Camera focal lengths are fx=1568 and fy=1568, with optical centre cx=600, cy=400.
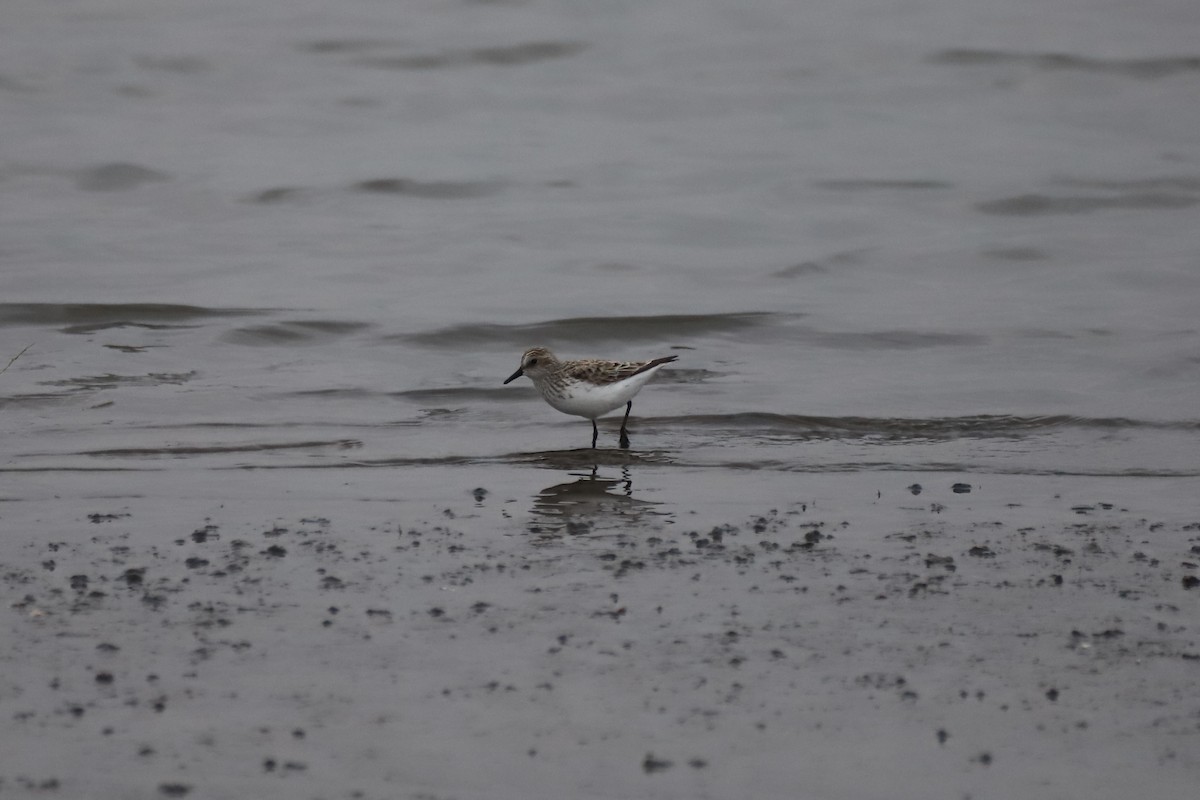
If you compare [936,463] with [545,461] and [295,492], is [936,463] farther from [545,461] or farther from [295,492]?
[295,492]

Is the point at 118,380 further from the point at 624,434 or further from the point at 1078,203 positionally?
the point at 1078,203

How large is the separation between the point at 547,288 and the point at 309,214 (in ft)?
14.4

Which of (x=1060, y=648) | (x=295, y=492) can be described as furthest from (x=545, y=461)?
(x=1060, y=648)

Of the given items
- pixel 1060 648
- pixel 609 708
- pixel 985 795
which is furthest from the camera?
pixel 1060 648

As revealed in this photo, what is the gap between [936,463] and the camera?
32.3ft

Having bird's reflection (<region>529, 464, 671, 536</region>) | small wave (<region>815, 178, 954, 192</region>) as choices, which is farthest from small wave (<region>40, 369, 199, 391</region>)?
small wave (<region>815, 178, 954, 192</region>)

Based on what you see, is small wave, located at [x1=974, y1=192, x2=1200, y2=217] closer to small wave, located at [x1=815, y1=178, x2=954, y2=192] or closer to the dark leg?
small wave, located at [x1=815, y1=178, x2=954, y2=192]

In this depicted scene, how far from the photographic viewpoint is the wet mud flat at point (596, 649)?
5.12 meters

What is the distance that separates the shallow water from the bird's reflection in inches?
1.6

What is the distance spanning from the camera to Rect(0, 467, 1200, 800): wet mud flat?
5117 mm

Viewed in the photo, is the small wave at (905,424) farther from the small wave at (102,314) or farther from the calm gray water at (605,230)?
the small wave at (102,314)

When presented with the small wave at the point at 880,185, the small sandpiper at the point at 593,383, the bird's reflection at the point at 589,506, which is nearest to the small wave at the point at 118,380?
the small sandpiper at the point at 593,383

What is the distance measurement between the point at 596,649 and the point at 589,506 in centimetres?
255

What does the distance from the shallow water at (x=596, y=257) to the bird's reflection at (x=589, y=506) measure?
0.04 meters
